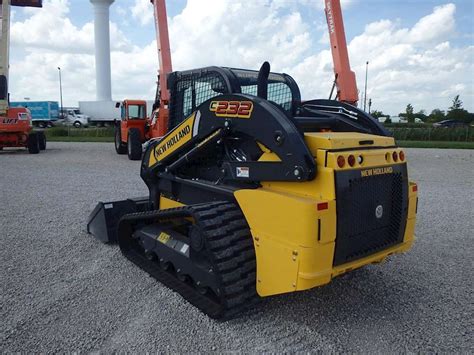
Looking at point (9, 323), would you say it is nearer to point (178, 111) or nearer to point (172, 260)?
point (172, 260)

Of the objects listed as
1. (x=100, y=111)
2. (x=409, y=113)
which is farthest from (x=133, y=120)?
(x=409, y=113)

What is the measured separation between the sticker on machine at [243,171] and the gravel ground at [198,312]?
1.09 metres

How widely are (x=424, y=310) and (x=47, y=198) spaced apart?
6.60 metres

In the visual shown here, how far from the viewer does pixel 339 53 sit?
1118 centimetres

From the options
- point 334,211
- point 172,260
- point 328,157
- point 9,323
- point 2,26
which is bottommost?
point 9,323

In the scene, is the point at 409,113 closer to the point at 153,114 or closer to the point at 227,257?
the point at 153,114

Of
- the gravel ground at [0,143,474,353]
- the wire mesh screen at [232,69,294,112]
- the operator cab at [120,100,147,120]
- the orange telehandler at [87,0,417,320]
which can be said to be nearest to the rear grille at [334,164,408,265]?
the orange telehandler at [87,0,417,320]

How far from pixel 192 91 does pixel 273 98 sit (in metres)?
0.86

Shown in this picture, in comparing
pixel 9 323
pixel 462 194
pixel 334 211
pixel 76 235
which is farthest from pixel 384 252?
pixel 462 194

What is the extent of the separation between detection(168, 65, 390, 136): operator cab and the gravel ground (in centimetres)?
148

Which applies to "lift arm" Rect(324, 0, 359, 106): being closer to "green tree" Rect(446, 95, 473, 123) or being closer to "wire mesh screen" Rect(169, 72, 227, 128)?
"wire mesh screen" Rect(169, 72, 227, 128)

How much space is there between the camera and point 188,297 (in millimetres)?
3580

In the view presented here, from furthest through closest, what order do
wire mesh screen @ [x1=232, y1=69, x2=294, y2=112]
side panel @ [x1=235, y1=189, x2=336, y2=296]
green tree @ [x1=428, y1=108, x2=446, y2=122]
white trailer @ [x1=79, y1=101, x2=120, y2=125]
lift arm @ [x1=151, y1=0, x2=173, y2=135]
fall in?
green tree @ [x1=428, y1=108, x2=446, y2=122], white trailer @ [x1=79, y1=101, x2=120, y2=125], lift arm @ [x1=151, y1=0, x2=173, y2=135], wire mesh screen @ [x1=232, y1=69, x2=294, y2=112], side panel @ [x1=235, y1=189, x2=336, y2=296]

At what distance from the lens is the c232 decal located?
335cm
